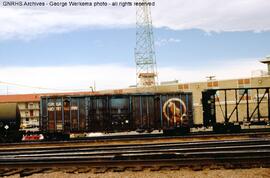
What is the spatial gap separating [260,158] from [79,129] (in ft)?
51.8

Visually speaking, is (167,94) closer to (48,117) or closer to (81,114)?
(81,114)

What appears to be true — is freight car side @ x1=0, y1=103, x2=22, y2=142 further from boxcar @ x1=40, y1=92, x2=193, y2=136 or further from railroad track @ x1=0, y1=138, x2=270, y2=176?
railroad track @ x1=0, y1=138, x2=270, y2=176

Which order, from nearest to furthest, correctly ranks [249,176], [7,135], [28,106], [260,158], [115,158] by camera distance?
[249,176] → [260,158] → [115,158] → [7,135] → [28,106]

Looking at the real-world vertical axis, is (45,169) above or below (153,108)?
below

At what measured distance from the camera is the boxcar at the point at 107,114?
80.5ft

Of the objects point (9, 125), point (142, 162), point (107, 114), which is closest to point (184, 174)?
point (142, 162)

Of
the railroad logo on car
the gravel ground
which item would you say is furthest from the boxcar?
the gravel ground

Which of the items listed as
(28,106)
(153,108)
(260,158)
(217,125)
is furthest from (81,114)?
(28,106)

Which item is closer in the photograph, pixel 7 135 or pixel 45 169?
pixel 45 169

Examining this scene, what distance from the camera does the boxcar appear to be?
24.5 m

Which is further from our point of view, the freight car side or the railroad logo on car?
the railroad logo on car

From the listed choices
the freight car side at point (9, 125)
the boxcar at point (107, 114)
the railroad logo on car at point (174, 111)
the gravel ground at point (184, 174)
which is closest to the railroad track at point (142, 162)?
the gravel ground at point (184, 174)

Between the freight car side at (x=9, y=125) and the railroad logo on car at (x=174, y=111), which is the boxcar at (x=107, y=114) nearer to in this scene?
the railroad logo on car at (x=174, y=111)

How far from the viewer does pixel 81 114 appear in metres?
24.6
